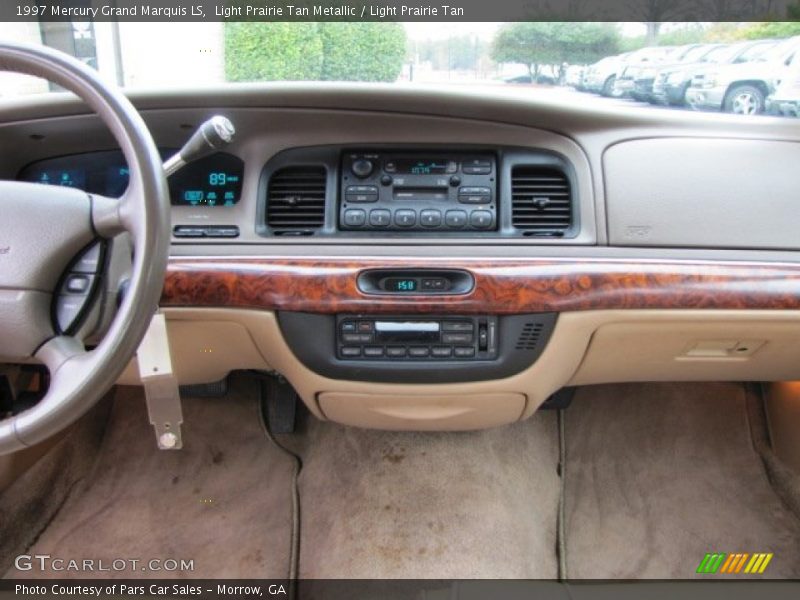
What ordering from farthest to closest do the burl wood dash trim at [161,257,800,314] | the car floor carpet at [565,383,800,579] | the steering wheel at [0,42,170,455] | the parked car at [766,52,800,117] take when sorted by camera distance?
the car floor carpet at [565,383,800,579]
the parked car at [766,52,800,117]
the burl wood dash trim at [161,257,800,314]
the steering wheel at [0,42,170,455]

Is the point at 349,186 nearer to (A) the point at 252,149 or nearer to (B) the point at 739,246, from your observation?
(A) the point at 252,149

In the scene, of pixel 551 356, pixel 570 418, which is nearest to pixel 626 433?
pixel 570 418

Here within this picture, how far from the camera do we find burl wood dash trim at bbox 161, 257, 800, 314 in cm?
132

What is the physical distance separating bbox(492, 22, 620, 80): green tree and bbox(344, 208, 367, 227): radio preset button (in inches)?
17.2

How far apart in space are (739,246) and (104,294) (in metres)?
1.24

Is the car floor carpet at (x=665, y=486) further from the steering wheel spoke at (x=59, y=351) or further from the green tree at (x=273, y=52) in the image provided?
the steering wheel spoke at (x=59, y=351)

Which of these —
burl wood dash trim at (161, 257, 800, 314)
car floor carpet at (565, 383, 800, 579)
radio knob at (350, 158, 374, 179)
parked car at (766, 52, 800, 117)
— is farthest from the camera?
car floor carpet at (565, 383, 800, 579)

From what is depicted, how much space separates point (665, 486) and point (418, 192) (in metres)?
1.15

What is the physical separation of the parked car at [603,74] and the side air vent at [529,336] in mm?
539

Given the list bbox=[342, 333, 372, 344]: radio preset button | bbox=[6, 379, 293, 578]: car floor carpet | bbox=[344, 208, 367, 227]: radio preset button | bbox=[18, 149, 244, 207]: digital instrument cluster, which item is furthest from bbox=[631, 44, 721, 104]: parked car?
bbox=[6, 379, 293, 578]: car floor carpet

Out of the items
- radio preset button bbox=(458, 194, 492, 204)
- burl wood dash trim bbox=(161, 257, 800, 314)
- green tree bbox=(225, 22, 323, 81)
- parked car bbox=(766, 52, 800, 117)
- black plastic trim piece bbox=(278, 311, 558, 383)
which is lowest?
black plastic trim piece bbox=(278, 311, 558, 383)

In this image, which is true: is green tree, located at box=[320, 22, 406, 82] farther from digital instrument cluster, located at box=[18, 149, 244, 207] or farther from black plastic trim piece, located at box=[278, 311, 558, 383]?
black plastic trim piece, located at box=[278, 311, 558, 383]

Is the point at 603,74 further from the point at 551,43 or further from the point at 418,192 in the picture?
the point at 418,192

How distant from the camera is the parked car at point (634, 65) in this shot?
1480 millimetres
